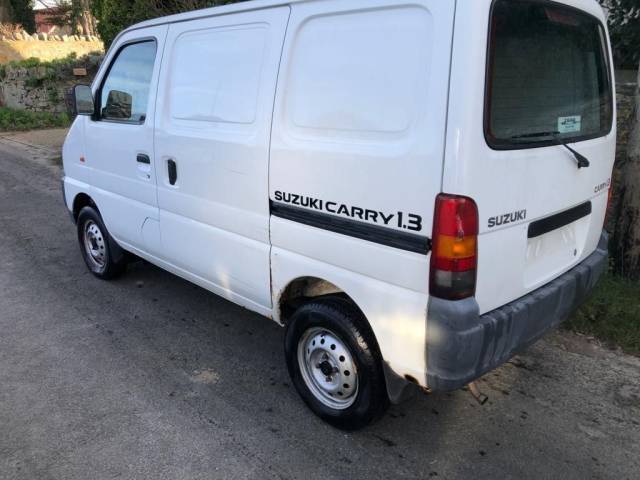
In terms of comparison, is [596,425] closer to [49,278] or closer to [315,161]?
[315,161]

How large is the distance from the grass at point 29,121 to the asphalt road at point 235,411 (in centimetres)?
1369

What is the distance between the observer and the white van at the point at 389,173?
2158 millimetres

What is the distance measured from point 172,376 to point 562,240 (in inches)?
92.7

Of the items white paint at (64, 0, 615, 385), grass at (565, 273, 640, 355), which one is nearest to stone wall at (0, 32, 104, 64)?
white paint at (64, 0, 615, 385)

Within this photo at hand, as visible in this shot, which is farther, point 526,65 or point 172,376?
point 172,376

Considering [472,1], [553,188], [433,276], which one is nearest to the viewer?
[472,1]

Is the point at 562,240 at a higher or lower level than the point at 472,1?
lower

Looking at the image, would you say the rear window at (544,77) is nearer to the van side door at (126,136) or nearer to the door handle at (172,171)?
the door handle at (172,171)

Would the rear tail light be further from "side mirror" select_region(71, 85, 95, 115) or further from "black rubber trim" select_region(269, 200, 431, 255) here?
"side mirror" select_region(71, 85, 95, 115)

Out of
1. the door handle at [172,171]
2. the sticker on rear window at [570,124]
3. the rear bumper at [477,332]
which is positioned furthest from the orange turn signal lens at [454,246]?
the door handle at [172,171]

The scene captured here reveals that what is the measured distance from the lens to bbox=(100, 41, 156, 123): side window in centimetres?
379

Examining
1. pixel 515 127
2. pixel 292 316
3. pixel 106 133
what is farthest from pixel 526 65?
pixel 106 133

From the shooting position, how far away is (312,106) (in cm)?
261

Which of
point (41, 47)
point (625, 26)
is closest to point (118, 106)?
point (625, 26)
